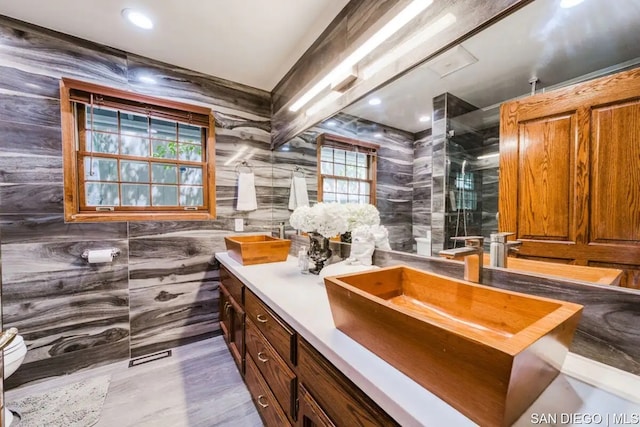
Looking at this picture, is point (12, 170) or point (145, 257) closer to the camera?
point (12, 170)

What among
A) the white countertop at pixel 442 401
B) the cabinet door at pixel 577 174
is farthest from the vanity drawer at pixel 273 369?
the cabinet door at pixel 577 174

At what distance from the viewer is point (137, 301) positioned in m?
2.02

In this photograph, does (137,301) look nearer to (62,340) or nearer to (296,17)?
(62,340)

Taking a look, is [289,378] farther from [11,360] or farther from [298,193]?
[11,360]

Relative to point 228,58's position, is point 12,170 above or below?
below

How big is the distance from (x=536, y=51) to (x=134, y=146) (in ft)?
8.46

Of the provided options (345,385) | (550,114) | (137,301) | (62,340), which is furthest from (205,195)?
(550,114)

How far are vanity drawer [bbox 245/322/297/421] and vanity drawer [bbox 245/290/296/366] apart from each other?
0.12ft

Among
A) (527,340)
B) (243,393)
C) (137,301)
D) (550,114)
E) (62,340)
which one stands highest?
(550,114)

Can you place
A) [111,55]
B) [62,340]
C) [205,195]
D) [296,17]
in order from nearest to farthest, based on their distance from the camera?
[296,17] → [62,340] → [111,55] → [205,195]

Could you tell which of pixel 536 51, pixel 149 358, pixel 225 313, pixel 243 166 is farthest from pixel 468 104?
pixel 149 358

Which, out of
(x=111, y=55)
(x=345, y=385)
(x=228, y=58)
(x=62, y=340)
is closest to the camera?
(x=345, y=385)

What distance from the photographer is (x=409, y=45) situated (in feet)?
3.67

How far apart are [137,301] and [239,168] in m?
1.42
